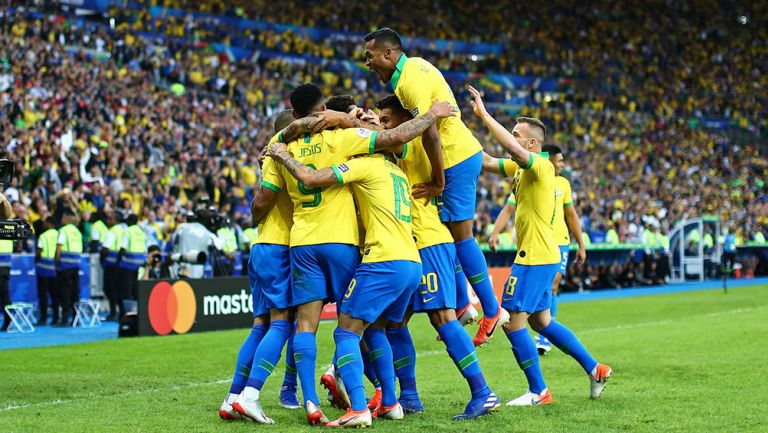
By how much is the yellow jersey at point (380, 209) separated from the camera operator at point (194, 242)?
10.6 m

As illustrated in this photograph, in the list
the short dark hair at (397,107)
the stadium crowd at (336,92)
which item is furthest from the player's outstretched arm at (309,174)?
the stadium crowd at (336,92)

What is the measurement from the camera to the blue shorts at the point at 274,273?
26.7ft

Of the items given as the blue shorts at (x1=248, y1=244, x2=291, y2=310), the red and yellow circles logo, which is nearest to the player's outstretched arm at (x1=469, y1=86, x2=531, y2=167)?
the blue shorts at (x1=248, y1=244, x2=291, y2=310)

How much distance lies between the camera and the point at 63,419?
26.5ft

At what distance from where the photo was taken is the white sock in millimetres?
7727

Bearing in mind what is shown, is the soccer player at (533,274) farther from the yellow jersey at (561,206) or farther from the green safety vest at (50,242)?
the green safety vest at (50,242)

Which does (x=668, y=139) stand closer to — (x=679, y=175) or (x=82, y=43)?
(x=679, y=175)

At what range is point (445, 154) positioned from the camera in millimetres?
8320

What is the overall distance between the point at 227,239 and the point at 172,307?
420 centimetres

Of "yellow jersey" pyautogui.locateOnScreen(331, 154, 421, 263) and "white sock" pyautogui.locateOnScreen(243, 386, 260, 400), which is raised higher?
"yellow jersey" pyautogui.locateOnScreen(331, 154, 421, 263)

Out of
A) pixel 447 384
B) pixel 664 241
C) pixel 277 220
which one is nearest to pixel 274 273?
pixel 277 220

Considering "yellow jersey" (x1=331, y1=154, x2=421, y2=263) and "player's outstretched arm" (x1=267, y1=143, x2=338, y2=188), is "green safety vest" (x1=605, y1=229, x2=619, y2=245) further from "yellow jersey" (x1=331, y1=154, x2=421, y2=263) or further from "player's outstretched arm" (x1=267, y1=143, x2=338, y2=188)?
"player's outstretched arm" (x1=267, y1=143, x2=338, y2=188)

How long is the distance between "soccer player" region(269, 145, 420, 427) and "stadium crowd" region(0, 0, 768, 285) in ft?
42.8

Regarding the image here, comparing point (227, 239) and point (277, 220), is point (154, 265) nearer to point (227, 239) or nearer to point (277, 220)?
point (227, 239)
